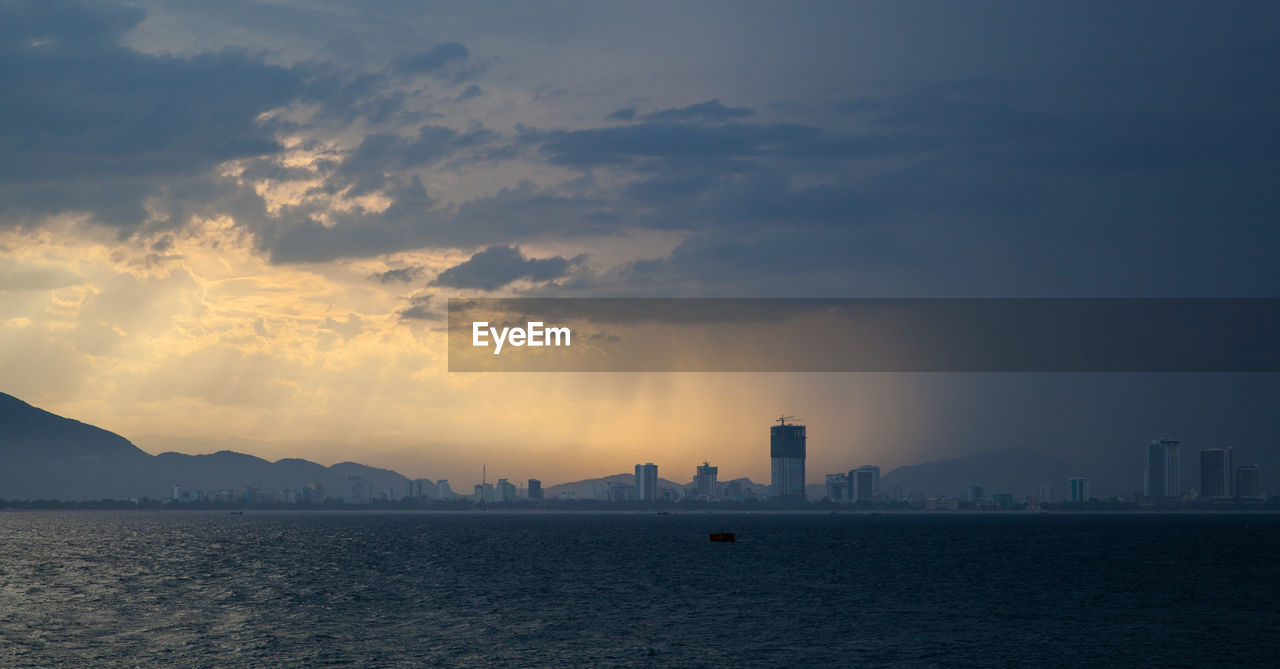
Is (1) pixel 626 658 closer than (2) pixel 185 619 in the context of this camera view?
Yes

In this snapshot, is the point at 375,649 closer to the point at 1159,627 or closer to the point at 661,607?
the point at 661,607

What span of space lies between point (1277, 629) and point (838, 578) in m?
59.9

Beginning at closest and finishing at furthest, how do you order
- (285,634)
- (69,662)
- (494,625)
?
(69,662)
(285,634)
(494,625)

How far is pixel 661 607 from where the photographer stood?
107562 mm

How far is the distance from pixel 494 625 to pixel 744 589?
1715 inches

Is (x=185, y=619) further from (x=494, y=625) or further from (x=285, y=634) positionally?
(x=494, y=625)

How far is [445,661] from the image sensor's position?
74.2 meters

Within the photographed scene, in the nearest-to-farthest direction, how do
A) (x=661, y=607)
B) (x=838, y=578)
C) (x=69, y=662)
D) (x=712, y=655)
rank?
(x=69, y=662) → (x=712, y=655) → (x=661, y=607) → (x=838, y=578)

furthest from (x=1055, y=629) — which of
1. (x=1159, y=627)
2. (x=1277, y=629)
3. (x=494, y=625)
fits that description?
(x=494, y=625)

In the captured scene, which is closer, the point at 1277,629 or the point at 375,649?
the point at 375,649

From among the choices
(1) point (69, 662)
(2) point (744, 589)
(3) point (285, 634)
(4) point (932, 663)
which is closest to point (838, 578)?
(2) point (744, 589)

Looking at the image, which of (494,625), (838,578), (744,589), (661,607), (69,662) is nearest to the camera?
(69,662)

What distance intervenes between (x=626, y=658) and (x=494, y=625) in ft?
69.7

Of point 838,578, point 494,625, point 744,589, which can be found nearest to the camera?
point 494,625
